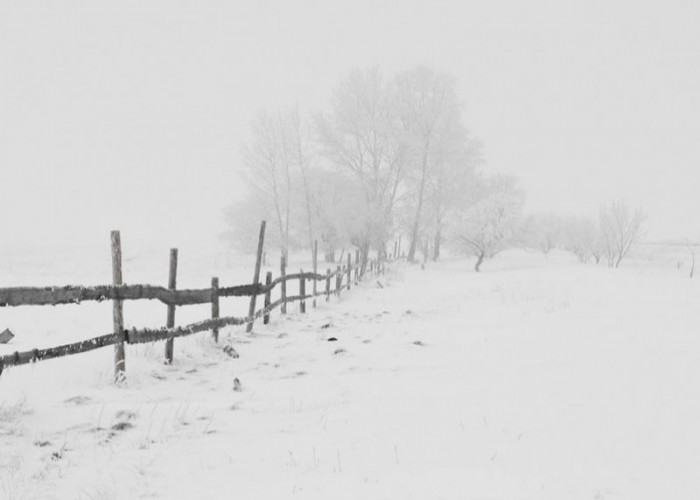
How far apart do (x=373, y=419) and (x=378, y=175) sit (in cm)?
2505

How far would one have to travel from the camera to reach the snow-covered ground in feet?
9.83

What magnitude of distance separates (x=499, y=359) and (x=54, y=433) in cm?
498

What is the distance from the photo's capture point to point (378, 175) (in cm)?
2838

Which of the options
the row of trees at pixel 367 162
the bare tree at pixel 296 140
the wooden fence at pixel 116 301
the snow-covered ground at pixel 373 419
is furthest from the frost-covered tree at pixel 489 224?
the wooden fence at pixel 116 301

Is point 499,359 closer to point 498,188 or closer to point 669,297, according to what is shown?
point 669,297

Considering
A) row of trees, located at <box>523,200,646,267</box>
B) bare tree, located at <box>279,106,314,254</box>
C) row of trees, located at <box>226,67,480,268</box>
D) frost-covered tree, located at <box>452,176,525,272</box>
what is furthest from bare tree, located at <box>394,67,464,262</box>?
row of trees, located at <box>523,200,646,267</box>

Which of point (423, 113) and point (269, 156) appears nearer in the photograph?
point (269, 156)

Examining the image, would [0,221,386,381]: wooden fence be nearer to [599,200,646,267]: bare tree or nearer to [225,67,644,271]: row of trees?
[225,67,644,271]: row of trees

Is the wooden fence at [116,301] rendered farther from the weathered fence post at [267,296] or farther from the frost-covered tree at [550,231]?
the frost-covered tree at [550,231]

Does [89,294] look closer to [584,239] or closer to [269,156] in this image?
[269,156]

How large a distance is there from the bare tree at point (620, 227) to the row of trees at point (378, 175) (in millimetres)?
101

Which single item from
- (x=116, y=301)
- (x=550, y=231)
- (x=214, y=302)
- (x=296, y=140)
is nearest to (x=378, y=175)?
(x=296, y=140)

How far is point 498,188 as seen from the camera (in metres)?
38.7

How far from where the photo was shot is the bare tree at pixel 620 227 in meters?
35.2
